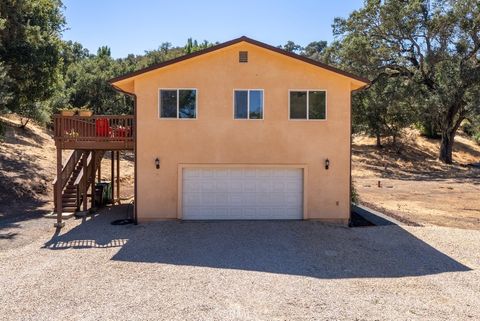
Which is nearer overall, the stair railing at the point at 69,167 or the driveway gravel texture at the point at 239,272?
the driveway gravel texture at the point at 239,272

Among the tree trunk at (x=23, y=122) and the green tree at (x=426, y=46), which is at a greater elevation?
the green tree at (x=426, y=46)

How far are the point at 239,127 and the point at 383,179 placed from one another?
2015cm

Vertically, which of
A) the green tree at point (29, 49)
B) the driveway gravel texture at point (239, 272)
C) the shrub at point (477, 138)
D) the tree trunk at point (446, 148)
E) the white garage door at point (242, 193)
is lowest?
the driveway gravel texture at point (239, 272)

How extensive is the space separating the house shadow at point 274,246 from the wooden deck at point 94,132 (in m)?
2.66

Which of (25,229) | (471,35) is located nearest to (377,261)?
(25,229)

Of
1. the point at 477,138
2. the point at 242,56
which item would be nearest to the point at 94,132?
the point at 242,56

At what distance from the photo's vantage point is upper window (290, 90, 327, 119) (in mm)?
14625

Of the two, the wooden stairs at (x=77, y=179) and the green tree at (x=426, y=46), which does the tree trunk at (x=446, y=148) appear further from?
the wooden stairs at (x=77, y=179)

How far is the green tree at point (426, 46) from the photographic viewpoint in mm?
32469

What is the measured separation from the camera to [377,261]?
1014 cm

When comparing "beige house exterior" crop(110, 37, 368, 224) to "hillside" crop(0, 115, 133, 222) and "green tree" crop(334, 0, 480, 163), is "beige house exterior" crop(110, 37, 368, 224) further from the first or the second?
"green tree" crop(334, 0, 480, 163)

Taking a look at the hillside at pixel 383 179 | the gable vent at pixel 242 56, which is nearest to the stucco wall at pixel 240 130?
the gable vent at pixel 242 56

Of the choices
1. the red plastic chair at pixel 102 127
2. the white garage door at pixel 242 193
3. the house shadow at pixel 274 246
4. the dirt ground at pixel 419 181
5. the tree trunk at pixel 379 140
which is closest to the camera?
the house shadow at pixel 274 246

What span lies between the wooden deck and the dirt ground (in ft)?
33.4
